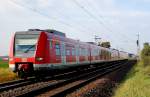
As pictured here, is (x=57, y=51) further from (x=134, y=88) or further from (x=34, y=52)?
(x=134, y=88)

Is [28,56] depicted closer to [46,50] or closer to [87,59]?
[46,50]

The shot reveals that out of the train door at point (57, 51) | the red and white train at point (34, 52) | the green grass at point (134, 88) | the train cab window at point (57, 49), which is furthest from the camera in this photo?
the train cab window at point (57, 49)

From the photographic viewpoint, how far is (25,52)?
2278 centimetres

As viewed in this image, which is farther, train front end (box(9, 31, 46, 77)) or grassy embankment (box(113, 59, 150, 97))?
train front end (box(9, 31, 46, 77))

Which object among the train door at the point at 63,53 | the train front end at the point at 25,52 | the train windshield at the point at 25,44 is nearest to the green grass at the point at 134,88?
the train front end at the point at 25,52

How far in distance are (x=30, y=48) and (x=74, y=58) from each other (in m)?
9.03

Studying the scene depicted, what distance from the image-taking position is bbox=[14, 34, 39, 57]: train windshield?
22766 millimetres

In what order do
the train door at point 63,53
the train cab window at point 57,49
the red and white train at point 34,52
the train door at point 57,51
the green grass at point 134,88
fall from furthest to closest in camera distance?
the train door at point 63,53, the train cab window at point 57,49, the train door at point 57,51, the red and white train at point 34,52, the green grass at point 134,88

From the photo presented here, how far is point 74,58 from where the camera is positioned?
31.4m

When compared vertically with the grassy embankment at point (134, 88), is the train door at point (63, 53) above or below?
above

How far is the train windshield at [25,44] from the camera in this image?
22.8 metres

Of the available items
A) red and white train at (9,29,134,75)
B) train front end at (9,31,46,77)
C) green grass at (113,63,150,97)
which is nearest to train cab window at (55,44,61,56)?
red and white train at (9,29,134,75)

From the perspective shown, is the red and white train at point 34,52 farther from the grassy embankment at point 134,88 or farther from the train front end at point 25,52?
the grassy embankment at point 134,88

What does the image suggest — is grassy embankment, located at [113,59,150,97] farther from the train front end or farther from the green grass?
the train front end
